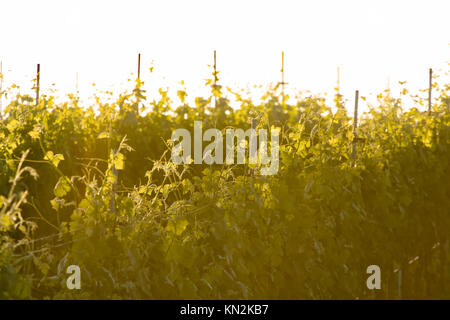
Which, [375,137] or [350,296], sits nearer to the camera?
[350,296]

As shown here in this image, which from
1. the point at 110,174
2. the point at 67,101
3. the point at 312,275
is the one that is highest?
the point at 67,101

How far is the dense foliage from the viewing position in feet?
12.4

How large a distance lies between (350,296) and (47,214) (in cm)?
331

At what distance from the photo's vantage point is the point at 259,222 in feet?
14.4

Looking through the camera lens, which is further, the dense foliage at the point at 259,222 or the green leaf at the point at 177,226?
the green leaf at the point at 177,226

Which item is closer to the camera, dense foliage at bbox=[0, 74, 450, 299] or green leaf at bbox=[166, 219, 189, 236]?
dense foliage at bbox=[0, 74, 450, 299]

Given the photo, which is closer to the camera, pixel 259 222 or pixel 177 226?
pixel 177 226

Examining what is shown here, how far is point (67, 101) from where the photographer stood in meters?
8.65

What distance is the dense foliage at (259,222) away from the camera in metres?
3.78
